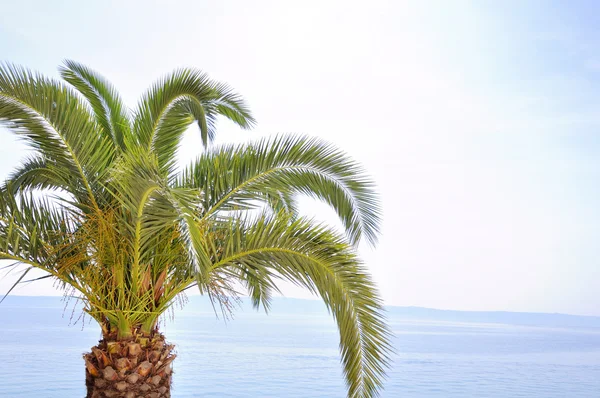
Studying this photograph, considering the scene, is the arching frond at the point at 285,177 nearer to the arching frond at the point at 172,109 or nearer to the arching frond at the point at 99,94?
the arching frond at the point at 172,109

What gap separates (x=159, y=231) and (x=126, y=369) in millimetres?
1329

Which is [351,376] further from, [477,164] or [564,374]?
[477,164]

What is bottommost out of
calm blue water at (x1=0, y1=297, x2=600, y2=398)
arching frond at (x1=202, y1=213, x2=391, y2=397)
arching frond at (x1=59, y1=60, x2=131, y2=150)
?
calm blue water at (x1=0, y1=297, x2=600, y2=398)

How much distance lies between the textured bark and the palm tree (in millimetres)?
11

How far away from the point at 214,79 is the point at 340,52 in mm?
20657

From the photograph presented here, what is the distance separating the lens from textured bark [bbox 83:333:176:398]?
6262 millimetres

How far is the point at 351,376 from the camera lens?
597cm

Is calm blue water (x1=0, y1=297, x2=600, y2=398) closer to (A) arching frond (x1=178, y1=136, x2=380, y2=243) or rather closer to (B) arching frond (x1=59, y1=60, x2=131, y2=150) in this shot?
(B) arching frond (x1=59, y1=60, x2=131, y2=150)

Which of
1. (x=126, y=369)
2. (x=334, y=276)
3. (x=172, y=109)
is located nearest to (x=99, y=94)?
(x=172, y=109)

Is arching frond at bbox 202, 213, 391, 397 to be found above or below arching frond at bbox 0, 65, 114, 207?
below

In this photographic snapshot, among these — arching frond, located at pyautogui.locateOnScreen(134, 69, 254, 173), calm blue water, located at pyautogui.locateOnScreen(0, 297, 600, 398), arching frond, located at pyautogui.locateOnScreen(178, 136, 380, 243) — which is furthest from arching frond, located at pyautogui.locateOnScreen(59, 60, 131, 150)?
calm blue water, located at pyautogui.locateOnScreen(0, 297, 600, 398)

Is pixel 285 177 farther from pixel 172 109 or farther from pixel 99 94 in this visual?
pixel 99 94

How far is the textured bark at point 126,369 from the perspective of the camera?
20.5 feet

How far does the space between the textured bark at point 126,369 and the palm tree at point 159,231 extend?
0.01 meters
